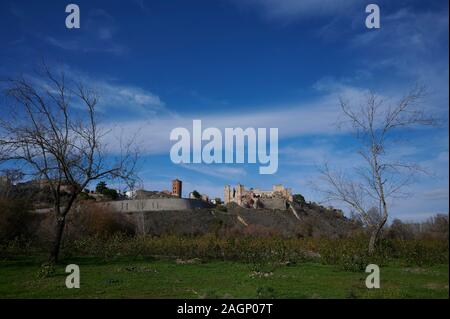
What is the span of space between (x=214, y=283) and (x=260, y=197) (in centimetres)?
7355

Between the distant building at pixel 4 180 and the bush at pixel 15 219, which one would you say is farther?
the bush at pixel 15 219

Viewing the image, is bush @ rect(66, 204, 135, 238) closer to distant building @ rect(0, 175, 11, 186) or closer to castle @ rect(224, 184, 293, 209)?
distant building @ rect(0, 175, 11, 186)

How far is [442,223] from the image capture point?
2055cm

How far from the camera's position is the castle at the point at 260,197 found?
7969 centimetres

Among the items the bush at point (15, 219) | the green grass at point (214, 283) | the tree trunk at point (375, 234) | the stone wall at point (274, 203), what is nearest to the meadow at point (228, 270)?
the green grass at point (214, 283)

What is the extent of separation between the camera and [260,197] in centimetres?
8519

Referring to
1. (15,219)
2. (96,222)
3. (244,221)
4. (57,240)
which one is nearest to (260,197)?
(244,221)

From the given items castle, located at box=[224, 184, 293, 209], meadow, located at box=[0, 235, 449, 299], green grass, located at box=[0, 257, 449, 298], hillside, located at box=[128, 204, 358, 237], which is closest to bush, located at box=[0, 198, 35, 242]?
meadow, located at box=[0, 235, 449, 299]

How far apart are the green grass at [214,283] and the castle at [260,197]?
63.2m

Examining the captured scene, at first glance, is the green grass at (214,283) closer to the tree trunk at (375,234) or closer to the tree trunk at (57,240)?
the tree trunk at (57,240)

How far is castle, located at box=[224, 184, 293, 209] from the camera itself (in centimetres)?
7969

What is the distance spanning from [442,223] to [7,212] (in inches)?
963
